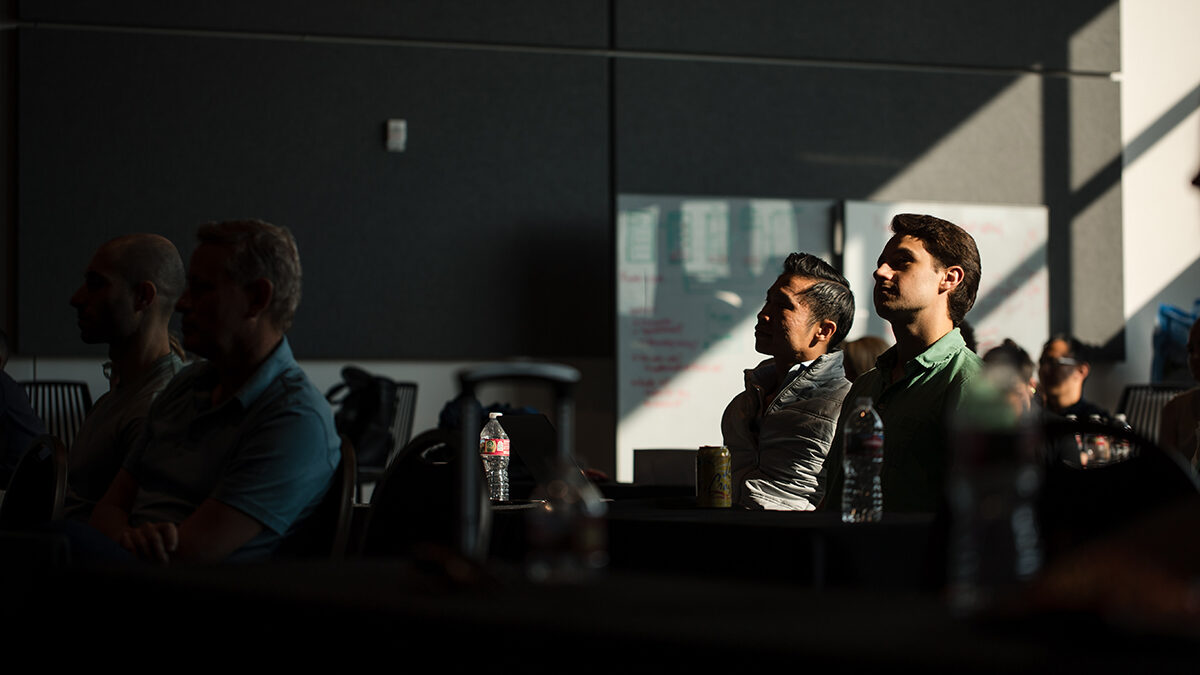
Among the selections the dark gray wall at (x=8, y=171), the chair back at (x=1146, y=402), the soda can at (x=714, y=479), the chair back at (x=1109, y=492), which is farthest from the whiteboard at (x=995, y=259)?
the chair back at (x=1109, y=492)

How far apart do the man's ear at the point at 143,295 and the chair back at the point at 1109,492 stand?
1961mm

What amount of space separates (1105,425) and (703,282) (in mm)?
4602

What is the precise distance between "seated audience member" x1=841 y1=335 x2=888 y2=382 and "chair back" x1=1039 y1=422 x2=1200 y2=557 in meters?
2.34

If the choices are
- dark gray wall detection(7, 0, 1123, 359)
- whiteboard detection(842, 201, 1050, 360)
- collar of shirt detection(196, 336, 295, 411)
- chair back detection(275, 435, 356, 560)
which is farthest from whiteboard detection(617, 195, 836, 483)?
chair back detection(275, 435, 356, 560)

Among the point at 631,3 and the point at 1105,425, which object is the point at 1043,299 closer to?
the point at 631,3

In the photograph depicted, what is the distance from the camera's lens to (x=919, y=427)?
2.65 metres

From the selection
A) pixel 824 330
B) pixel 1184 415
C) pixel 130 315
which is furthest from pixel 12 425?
pixel 1184 415

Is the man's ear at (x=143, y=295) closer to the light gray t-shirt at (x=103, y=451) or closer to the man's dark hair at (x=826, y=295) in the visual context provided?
the light gray t-shirt at (x=103, y=451)

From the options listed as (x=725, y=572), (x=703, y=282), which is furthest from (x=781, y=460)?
(x=703, y=282)

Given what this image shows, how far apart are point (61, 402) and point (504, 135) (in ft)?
7.68

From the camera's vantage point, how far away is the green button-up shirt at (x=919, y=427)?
2604 millimetres

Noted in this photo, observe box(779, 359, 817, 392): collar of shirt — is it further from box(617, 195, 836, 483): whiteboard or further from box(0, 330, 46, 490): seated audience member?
box(617, 195, 836, 483): whiteboard

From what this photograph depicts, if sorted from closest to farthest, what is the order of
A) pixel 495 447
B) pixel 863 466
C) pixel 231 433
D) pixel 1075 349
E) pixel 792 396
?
pixel 231 433 < pixel 863 466 < pixel 792 396 < pixel 495 447 < pixel 1075 349

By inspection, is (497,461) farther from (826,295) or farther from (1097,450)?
(1097,450)
